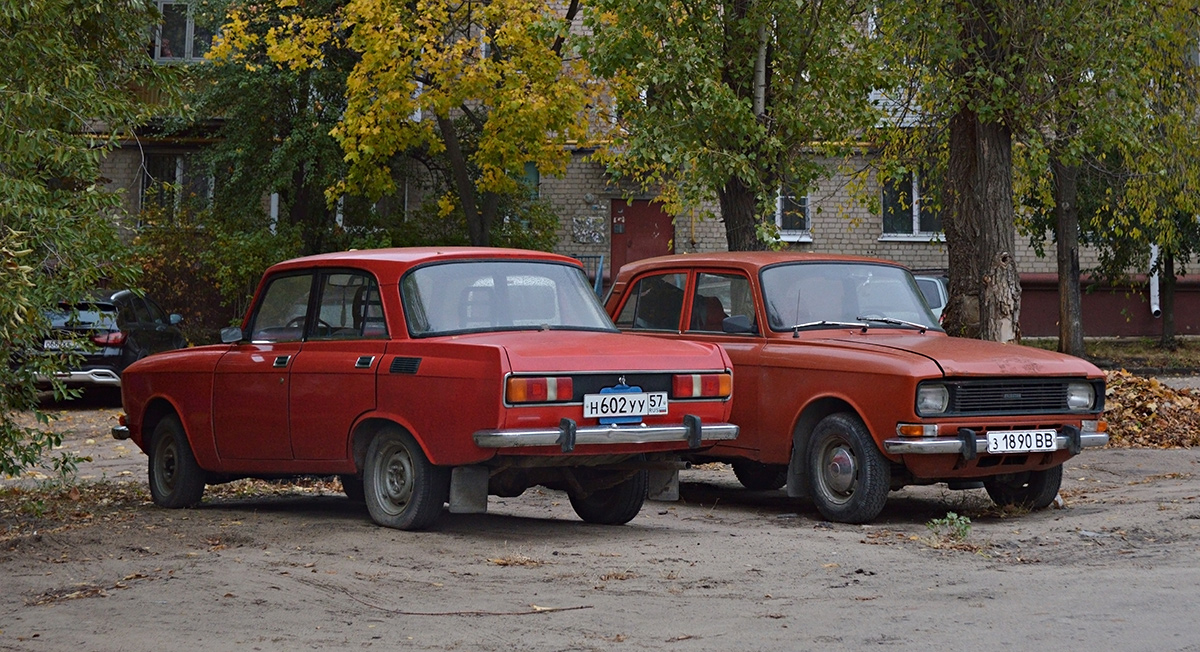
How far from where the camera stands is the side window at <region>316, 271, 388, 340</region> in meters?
8.38

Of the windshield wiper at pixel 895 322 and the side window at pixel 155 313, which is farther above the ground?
the side window at pixel 155 313

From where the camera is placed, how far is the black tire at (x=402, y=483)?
788 cm

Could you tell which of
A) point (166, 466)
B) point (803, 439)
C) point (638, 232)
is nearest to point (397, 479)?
point (166, 466)

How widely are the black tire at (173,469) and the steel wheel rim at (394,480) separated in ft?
6.66

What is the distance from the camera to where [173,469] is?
9797 millimetres

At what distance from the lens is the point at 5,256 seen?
22.0 ft

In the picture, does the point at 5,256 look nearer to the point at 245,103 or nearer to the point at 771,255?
the point at 771,255

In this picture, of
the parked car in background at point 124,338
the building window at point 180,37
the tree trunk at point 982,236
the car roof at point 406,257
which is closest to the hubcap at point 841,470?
the car roof at point 406,257

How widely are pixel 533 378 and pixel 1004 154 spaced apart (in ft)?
29.1

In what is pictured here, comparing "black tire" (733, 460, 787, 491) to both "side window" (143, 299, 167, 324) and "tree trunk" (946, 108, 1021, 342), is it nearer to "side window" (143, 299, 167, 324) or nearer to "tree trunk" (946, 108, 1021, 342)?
"tree trunk" (946, 108, 1021, 342)

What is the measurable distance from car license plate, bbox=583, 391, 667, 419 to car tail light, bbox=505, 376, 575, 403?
14 cm

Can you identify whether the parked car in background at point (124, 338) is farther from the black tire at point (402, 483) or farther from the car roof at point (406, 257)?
the black tire at point (402, 483)

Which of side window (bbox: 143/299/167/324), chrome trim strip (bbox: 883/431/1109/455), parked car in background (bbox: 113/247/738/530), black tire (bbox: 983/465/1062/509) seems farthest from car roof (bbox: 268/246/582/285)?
side window (bbox: 143/299/167/324)

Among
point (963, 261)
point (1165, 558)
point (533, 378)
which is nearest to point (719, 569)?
point (533, 378)
